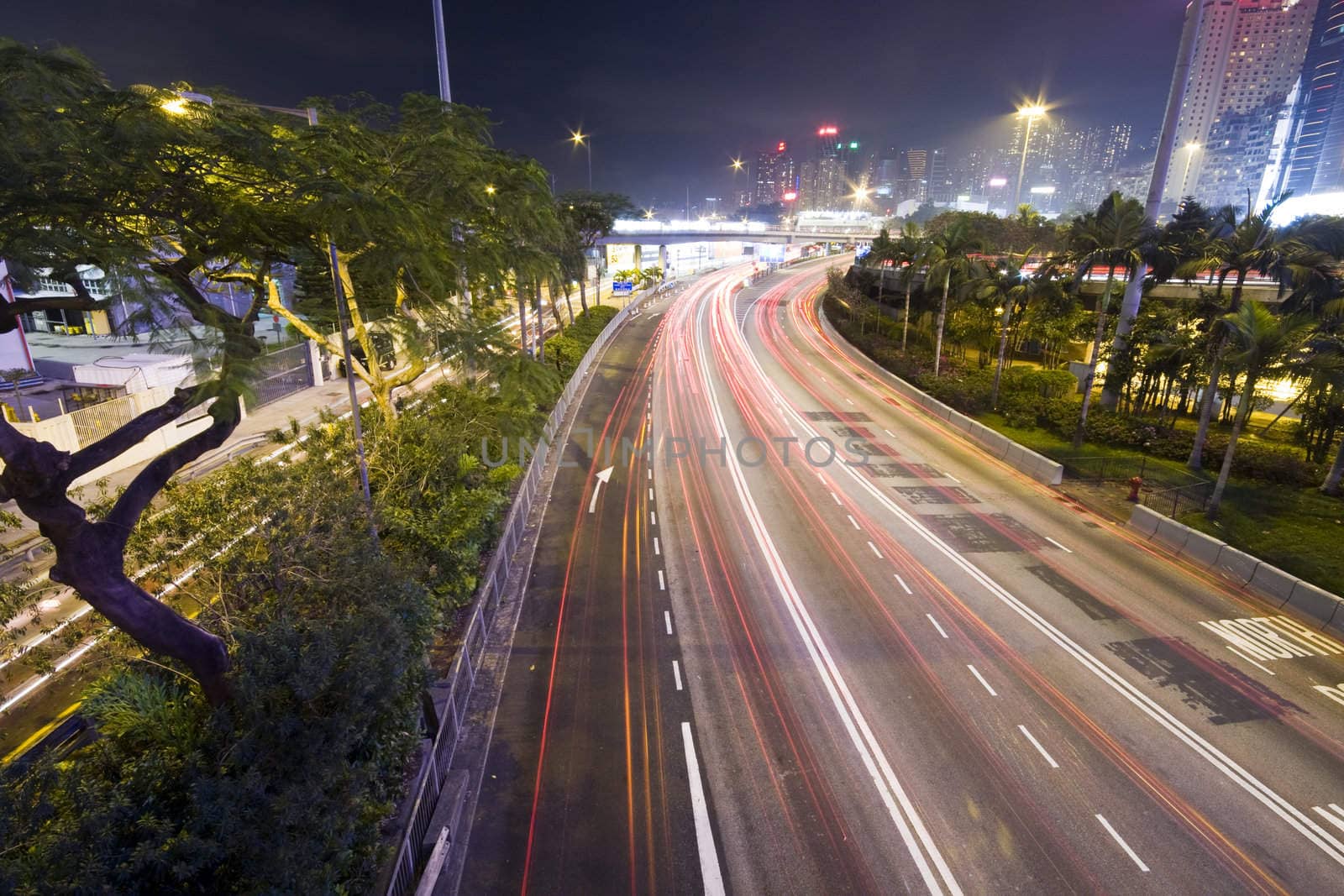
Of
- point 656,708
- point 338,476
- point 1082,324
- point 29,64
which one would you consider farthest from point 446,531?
point 1082,324

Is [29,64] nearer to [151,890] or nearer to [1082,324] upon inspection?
[151,890]

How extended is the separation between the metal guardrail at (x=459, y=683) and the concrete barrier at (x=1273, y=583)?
20883mm

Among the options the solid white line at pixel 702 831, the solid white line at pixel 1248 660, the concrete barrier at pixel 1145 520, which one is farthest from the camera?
the concrete barrier at pixel 1145 520

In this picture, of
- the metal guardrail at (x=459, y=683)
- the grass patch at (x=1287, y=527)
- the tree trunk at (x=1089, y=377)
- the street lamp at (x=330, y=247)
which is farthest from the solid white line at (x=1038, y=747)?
the tree trunk at (x=1089, y=377)

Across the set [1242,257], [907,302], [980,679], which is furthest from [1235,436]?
[907,302]

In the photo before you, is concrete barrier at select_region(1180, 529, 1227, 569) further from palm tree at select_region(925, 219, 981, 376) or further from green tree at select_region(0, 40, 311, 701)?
green tree at select_region(0, 40, 311, 701)

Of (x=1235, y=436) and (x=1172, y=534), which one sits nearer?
(x=1172, y=534)

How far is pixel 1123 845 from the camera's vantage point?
10.0m

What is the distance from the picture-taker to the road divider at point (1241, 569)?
51.9ft

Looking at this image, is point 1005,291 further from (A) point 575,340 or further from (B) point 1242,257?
(A) point 575,340

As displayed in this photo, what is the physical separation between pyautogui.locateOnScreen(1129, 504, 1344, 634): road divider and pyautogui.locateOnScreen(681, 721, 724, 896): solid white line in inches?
650

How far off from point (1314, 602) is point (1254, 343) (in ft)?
26.7

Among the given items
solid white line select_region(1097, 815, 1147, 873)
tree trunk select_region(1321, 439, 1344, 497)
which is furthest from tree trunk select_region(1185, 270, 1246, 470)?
solid white line select_region(1097, 815, 1147, 873)

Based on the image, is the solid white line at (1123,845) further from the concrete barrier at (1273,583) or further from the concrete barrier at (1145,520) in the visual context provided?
the concrete barrier at (1145,520)
